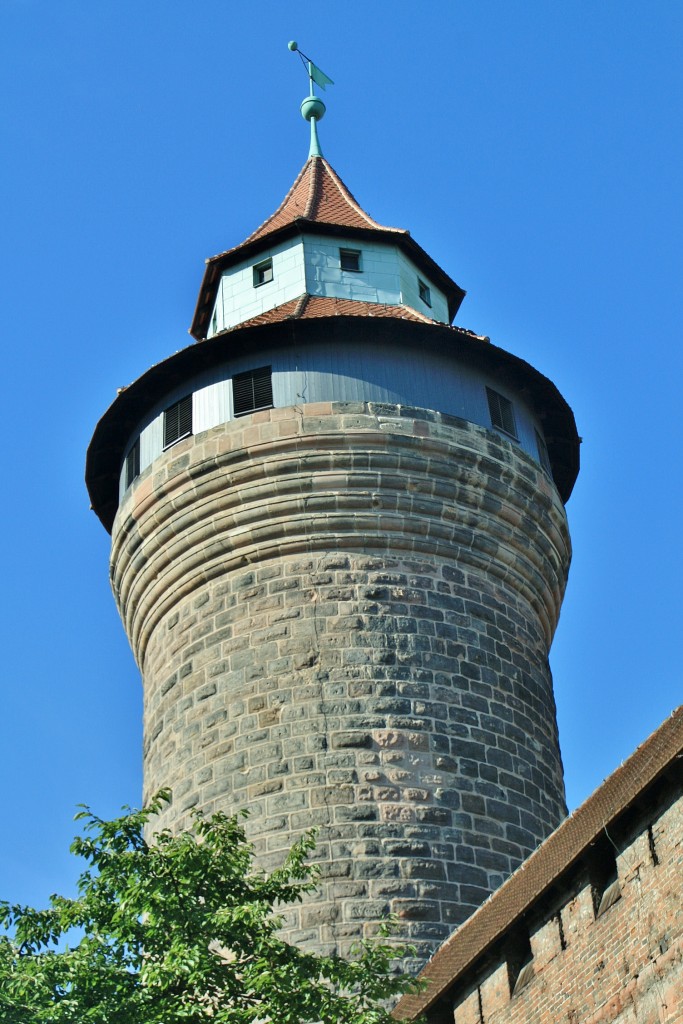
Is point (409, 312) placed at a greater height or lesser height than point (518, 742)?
greater

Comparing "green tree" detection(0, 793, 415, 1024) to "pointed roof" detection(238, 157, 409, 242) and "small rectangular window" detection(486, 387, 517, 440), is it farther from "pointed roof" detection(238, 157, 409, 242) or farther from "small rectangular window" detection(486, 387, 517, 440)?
"pointed roof" detection(238, 157, 409, 242)

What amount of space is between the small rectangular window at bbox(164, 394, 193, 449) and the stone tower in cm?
2

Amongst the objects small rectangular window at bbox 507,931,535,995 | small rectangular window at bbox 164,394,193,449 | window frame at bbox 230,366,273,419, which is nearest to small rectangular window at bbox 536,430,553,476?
window frame at bbox 230,366,273,419

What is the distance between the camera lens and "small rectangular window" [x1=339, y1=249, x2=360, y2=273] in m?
18.4

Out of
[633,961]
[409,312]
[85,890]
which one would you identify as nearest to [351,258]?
[409,312]

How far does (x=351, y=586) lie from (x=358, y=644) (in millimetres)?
580

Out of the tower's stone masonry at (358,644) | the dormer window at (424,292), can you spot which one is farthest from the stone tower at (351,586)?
the dormer window at (424,292)

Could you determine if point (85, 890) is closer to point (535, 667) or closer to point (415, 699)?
point (415, 699)

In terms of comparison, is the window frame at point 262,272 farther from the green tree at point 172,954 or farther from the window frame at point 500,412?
the green tree at point 172,954

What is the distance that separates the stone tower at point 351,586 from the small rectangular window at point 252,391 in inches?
0.8

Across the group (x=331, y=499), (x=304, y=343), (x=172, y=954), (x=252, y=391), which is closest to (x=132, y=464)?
(x=252, y=391)

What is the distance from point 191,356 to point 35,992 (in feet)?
24.6

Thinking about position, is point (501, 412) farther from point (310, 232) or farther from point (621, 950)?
point (621, 950)

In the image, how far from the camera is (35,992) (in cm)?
1077
